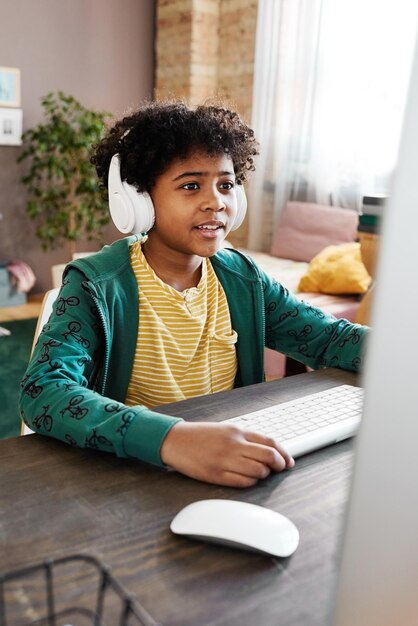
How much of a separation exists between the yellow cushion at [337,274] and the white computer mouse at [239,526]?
257cm

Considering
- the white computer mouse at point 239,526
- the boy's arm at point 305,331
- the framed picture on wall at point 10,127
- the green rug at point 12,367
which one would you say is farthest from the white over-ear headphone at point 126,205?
the framed picture on wall at point 10,127

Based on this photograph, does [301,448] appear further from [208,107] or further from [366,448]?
[208,107]

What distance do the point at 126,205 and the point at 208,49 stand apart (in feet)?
13.0

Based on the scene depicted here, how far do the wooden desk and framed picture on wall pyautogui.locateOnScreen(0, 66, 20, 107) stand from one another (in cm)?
390

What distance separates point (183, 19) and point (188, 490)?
452 centimetres

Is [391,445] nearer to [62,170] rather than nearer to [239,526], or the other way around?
[239,526]

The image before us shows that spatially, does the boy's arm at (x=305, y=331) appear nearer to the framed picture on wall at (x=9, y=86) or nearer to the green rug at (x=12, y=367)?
the green rug at (x=12, y=367)

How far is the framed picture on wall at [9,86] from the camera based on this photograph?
13.5 feet

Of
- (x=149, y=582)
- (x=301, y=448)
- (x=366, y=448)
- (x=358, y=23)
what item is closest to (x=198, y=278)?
(x=301, y=448)

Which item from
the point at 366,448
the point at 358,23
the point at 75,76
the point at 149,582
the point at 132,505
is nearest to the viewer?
the point at 366,448

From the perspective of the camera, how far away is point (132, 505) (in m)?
0.64

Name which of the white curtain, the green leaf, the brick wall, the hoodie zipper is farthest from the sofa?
the hoodie zipper

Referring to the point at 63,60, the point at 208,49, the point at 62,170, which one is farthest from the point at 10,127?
the point at 208,49

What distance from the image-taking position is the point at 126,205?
108 centimetres
